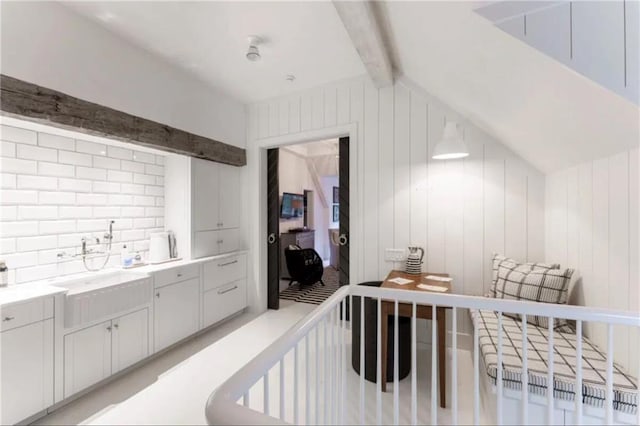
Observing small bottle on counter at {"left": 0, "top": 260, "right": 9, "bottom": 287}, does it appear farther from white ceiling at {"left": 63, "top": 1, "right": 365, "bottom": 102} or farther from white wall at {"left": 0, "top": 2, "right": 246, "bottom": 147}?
white ceiling at {"left": 63, "top": 1, "right": 365, "bottom": 102}

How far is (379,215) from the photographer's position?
3.22m

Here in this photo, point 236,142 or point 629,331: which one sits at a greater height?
point 236,142

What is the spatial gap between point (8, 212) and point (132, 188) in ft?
3.38

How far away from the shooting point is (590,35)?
1.18m

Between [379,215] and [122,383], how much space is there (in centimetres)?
282

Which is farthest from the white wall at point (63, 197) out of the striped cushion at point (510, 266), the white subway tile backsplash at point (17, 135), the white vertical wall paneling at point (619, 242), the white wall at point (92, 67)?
the white vertical wall paneling at point (619, 242)

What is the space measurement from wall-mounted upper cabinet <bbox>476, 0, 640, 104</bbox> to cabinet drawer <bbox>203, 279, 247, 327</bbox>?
3.51 metres

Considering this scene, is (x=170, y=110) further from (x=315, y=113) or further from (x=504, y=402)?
(x=504, y=402)

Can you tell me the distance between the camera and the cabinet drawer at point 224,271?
11.0 feet

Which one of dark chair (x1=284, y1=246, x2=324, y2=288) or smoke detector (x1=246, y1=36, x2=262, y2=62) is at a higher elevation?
smoke detector (x1=246, y1=36, x2=262, y2=62)

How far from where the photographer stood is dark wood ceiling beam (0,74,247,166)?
6.13 ft

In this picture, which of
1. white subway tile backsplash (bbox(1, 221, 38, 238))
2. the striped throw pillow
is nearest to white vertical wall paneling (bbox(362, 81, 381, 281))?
the striped throw pillow


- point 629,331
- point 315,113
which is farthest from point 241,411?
point 315,113

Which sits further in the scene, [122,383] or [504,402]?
[122,383]
